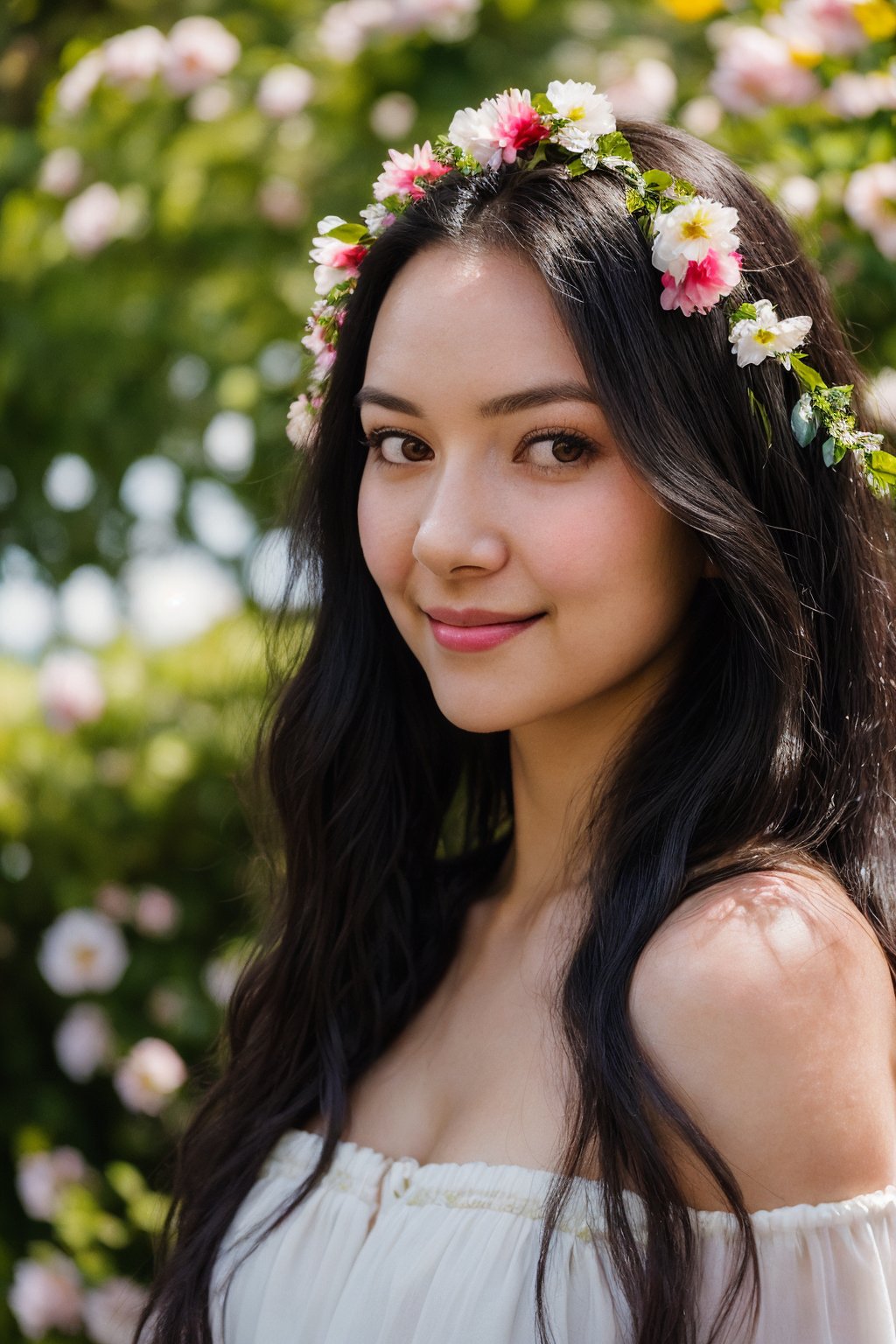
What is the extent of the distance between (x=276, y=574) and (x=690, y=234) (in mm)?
1148

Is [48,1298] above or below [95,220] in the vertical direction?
below

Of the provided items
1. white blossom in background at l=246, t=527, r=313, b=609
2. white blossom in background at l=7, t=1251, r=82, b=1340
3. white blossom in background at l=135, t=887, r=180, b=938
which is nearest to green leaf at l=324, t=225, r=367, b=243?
white blossom in background at l=246, t=527, r=313, b=609

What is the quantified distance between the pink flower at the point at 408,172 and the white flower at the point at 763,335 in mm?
476

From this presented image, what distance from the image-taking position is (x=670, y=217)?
1530 mm

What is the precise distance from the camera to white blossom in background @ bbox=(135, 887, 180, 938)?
123 inches

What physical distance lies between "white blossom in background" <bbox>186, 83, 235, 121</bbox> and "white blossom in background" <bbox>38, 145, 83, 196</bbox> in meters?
0.29

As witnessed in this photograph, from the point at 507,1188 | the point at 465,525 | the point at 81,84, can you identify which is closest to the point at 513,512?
the point at 465,525

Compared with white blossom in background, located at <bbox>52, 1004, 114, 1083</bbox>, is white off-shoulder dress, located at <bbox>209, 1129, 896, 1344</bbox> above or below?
below

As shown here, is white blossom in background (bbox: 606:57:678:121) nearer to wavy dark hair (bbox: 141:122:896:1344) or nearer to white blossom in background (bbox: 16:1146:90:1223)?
wavy dark hair (bbox: 141:122:896:1344)

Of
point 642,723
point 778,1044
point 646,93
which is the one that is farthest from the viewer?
point 646,93

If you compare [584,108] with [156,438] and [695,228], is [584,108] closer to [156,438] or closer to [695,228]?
[695,228]

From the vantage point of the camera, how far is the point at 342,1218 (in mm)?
1718

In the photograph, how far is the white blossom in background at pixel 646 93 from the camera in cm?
284

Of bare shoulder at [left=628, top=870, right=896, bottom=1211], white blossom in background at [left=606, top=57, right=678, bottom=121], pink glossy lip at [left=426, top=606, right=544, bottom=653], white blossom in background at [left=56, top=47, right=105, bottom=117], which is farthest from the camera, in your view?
white blossom in background at [left=56, top=47, right=105, bottom=117]
